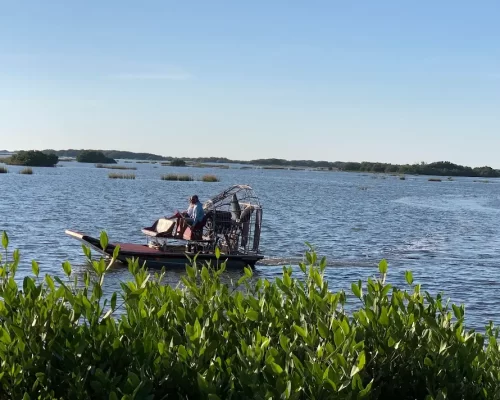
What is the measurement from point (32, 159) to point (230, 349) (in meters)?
135

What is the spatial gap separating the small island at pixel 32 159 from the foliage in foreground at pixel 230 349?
5220 inches

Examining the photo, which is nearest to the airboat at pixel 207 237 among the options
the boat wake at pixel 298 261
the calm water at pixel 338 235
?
the calm water at pixel 338 235

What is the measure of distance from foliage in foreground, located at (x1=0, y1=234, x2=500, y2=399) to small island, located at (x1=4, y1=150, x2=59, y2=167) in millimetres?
132578

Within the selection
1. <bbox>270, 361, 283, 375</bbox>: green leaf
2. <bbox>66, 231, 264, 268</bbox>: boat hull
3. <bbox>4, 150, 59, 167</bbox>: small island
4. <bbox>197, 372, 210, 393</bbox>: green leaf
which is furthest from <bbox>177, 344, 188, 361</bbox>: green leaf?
<bbox>4, 150, 59, 167</bbox>: small island

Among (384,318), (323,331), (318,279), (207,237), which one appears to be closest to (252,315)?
(318,279)

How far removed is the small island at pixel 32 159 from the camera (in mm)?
132350

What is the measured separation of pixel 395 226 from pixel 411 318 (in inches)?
1651

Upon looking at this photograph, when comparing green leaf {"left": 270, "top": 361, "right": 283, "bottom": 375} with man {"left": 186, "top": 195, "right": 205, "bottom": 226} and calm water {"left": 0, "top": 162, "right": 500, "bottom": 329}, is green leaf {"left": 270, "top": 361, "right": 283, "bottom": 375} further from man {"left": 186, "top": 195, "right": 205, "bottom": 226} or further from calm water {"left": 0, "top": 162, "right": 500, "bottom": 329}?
man {"left": 186, "top": 195, "right": 205, "bottom": 226}

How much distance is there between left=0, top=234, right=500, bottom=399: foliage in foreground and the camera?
4.25m

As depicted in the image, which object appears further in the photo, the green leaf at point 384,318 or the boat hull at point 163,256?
the boat hull at point 163,256

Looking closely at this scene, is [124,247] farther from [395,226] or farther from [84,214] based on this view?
[395,226]

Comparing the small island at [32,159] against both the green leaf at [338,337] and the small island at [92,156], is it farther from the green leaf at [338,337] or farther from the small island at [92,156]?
the green leaf at [338,337]

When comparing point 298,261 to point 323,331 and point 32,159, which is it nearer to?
point 323,331

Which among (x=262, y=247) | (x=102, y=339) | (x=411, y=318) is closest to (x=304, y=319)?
(x=411, y=318)
